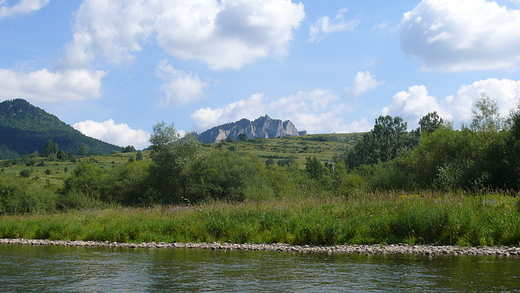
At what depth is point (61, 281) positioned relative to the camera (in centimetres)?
1291

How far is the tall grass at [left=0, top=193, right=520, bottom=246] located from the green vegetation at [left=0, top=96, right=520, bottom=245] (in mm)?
59

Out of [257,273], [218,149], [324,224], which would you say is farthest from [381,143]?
[257,273]

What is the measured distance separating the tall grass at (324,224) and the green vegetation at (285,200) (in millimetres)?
59

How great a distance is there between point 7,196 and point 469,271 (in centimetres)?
5084

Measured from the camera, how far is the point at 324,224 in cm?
2102

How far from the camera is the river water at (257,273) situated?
1141 cm

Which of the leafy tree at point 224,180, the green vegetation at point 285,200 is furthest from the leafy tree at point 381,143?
the leafy tree at point 224,180

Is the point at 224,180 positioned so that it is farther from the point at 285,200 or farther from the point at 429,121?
the point at 429,121

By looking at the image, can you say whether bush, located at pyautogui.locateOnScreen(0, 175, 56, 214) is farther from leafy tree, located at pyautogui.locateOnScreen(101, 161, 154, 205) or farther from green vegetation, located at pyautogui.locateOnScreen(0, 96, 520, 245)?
leafy tree, located at pyautogui.locateOnScreen(101, 161, 154, 205)

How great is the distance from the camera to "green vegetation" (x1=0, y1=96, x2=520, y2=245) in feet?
64.3

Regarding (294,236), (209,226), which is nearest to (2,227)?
(209,226)

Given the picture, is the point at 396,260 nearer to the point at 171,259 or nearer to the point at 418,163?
the point at 171,259

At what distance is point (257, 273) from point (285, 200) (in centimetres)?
1694

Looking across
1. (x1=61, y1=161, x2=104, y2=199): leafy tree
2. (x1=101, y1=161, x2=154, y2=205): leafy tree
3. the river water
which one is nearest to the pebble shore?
the river water
